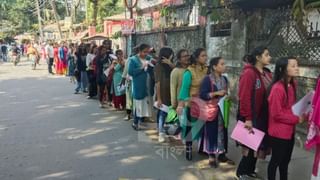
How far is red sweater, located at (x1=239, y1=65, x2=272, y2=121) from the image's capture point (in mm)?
4789

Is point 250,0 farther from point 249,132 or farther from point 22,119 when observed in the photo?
point 22,119

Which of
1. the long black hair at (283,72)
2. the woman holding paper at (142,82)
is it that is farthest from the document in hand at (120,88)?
the long black hair at (283,72)

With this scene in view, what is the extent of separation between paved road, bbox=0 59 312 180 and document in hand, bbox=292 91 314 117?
1274 mm

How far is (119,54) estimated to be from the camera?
10117 mm

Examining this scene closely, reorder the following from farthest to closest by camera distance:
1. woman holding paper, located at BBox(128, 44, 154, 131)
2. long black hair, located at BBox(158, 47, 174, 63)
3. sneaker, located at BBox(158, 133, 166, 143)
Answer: woman holding paper, located at BBox(128, 44, 154, 131) → sneaker, located at BBox(158, 133, 166, 143) → long black hair, located at BBox(158, 47, 174, 63)

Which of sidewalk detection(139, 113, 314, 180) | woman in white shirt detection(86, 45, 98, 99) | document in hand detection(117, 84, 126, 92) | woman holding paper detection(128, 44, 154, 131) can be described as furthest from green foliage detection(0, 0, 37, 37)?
sidewalk detection(139, 113, 314, 180)

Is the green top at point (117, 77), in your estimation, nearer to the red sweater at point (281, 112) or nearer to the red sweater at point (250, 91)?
the red sweater at point (250, 91)

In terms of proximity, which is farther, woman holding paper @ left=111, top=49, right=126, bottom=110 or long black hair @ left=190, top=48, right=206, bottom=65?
woman holding paper @ left=111, top=49, right=126, bottom=110

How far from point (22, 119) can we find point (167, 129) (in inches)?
172

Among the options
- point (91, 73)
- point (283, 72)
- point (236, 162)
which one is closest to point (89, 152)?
point (236, 162)

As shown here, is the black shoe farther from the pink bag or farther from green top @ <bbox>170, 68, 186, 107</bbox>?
green top @ <bbox>170, 68, 186, 107</bbox>

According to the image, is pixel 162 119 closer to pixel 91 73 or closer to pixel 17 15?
pixel 91 73

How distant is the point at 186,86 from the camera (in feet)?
19.5

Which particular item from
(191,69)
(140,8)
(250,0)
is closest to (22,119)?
(191,69)
